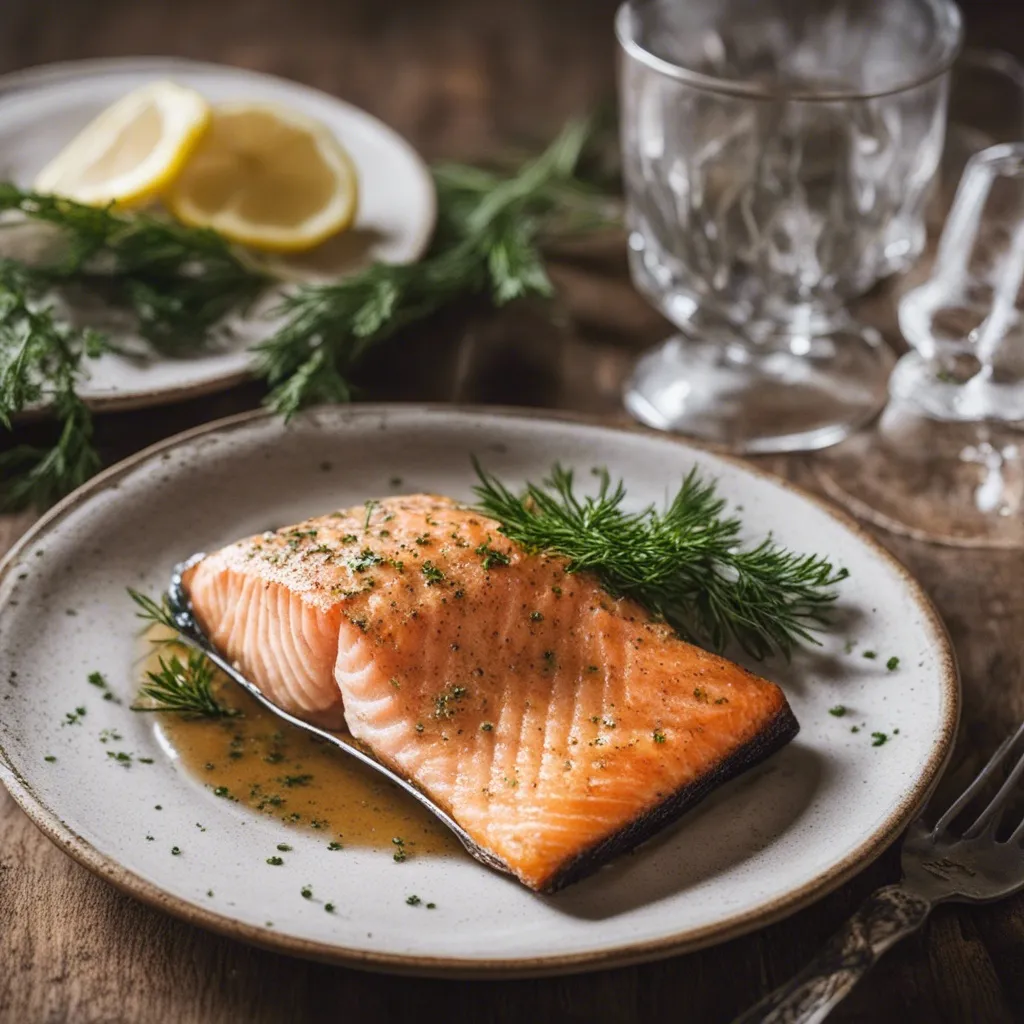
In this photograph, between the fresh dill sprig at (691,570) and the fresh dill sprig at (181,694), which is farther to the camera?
the fresh dill sprig at (691,570)

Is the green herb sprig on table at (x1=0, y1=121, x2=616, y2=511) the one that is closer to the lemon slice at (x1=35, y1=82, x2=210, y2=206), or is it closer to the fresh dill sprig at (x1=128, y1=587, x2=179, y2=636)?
the lemon slice at (x1=35, y1=82, x2=210, y2=206)

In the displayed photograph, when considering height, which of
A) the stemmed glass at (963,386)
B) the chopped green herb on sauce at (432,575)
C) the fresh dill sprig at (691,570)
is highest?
the chopped green herb on sauce at (432,575)

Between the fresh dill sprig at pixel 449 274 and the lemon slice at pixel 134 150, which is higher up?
the lemon slice at pixel 134 150

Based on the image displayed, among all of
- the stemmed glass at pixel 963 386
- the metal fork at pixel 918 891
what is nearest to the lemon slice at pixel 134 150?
the stemmed glass at pixel 963 386

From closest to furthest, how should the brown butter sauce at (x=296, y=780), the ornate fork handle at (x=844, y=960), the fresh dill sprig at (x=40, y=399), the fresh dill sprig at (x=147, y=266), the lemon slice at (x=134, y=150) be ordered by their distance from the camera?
the ornate fork handle at (x=844, y=960) → the brown butter sauce at (x=296, y=780) → the fresh dill sprig at (x=40, y=399) → the fresh dill sprig at (x=147, y=266) → the lemon slice at (x=134, y=150)

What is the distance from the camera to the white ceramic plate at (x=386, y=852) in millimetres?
1661

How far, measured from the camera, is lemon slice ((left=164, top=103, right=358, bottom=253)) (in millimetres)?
3160

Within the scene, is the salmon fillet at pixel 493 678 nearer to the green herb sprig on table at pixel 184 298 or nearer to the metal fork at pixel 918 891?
the metal fork at pixel 918 891

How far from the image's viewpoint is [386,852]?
1.84 m

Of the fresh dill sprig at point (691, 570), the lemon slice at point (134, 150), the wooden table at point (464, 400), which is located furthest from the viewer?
the lemon slice at point (134, 150)

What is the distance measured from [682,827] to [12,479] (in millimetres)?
1487

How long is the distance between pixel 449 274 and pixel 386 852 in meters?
1.62

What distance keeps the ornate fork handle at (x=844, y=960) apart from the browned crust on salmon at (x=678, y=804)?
0.26 metres

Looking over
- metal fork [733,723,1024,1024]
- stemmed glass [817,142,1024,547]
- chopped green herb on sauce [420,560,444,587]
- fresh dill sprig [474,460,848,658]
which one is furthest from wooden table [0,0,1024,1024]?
chopped green herb on sauce [420,560,444,587]
